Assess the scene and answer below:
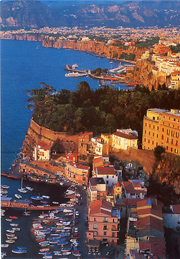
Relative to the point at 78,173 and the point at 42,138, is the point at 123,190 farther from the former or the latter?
the point at 42,138

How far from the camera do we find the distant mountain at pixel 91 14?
114 feet

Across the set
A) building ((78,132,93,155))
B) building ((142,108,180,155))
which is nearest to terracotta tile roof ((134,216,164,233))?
building ((142,108,180,155))

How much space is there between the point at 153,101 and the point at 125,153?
2.06 metres

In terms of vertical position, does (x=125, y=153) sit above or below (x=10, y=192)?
above

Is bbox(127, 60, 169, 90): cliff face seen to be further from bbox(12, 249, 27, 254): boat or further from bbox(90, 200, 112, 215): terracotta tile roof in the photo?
bbox(12, 249, 27, 254): boat

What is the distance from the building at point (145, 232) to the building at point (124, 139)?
2.47 meters

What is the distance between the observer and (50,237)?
10328 millimetres

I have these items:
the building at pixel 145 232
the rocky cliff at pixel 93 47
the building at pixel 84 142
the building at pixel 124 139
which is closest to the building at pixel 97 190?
the building at pixel 145 232

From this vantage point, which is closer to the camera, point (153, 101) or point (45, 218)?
point (45, 218)

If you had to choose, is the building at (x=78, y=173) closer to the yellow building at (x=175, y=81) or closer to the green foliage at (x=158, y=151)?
the green foliage at (x=158, y=151)

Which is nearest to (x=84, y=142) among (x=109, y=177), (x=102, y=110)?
(x=102, y=110)

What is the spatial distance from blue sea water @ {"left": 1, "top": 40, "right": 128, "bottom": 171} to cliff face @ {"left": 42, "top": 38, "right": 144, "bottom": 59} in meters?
1.04

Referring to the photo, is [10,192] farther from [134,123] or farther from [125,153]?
[134,123]

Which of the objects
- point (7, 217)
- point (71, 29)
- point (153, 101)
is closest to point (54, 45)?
point (71, 29)
